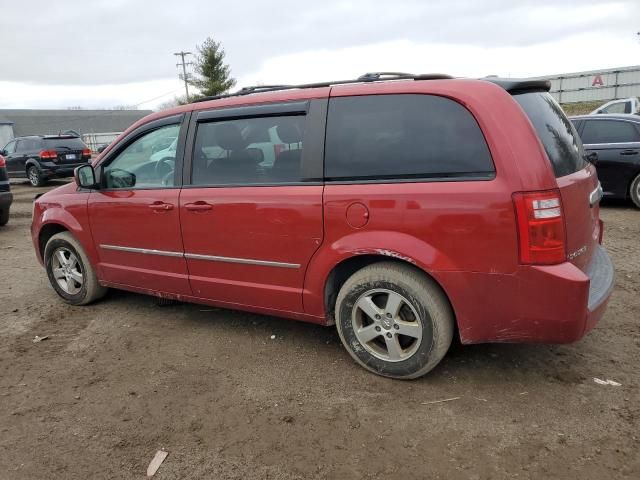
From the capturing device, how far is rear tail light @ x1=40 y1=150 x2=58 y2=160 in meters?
15.6

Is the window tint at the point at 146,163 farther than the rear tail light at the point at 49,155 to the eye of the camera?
No

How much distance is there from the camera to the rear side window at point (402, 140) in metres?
2.80

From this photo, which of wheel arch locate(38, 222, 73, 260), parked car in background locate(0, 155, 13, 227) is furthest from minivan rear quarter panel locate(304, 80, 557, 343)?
parked car in background locate(0, 155, 13, 227)

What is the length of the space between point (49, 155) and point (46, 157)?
0.11m

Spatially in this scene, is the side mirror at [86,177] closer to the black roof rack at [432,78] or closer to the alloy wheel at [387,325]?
the black roof rack at [432,78]

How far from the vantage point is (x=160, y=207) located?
3908 millimetres

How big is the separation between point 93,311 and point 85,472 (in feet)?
7.96

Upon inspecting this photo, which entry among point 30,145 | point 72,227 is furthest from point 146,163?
point 30,145

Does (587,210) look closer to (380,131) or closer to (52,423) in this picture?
(380,131)

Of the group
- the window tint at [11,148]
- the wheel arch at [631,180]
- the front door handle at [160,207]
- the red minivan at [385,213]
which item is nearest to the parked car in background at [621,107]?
the wheel arch at [631,180]

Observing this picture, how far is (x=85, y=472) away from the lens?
253 cm

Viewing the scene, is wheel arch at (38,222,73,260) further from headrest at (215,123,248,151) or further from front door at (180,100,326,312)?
headrest at (215,123,248,151)

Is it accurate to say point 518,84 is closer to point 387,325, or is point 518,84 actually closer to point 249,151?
point 387,325

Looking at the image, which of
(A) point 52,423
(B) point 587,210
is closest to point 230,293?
(A) point 52,423
